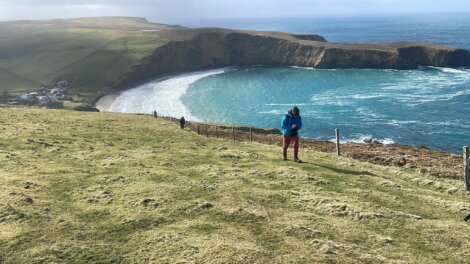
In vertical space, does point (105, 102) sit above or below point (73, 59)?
below

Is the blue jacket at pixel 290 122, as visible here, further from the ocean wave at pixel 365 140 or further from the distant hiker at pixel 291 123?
the ocean wave at pixel 365 140

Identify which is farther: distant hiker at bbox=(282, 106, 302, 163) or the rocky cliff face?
the rocky cliff face

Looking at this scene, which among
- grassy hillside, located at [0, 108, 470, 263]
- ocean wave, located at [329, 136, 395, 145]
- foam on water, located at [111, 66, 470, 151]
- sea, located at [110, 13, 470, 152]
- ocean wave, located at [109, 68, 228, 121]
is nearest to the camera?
grassy hillside, located at [0, 108, 470, 263]

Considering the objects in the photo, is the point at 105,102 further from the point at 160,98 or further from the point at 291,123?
the point at 291,123

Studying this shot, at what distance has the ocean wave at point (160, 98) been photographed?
99812 millimetres

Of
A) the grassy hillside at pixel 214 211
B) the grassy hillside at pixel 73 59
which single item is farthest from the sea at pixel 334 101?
the grassy hillside at pixel 214 211

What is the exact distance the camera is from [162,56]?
166 metres

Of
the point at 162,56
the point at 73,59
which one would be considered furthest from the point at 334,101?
the point at 73,59

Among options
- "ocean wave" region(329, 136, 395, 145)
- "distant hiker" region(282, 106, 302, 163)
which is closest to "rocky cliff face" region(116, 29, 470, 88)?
"ocean wave" region(329, 136, 395, 145)

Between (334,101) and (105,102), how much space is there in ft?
198

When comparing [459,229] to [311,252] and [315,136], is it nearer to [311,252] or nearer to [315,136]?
[311,252]

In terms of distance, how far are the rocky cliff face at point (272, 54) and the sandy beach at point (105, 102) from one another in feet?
45.6

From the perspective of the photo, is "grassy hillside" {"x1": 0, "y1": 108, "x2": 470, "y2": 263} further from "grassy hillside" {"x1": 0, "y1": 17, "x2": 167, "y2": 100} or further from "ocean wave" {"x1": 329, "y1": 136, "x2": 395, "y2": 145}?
"grassy hillside" {"x1": 0, "y1": 17, "x2": 167, "y2": 100}

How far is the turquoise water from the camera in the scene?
240 ft
